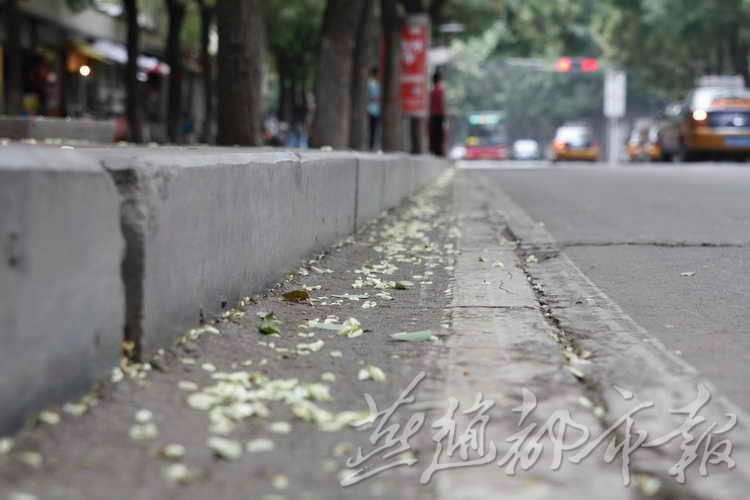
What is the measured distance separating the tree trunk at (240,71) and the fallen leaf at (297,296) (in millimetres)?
7331

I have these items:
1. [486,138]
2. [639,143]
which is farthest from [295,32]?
[486,138]

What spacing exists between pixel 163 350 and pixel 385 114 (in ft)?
66.6

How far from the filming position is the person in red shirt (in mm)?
25486

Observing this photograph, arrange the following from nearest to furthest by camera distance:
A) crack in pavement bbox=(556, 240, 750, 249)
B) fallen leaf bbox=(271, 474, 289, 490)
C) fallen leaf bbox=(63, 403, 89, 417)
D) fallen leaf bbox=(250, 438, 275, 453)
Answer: fallen leaf bbox=(271, 474, 289, 490)
fallen leaf bbox=(250, 438, 275, 453)
fallen leaf bbox=(63, 403, 89, 417)
crack in pavement bbox=(556, 240, 750, 249)

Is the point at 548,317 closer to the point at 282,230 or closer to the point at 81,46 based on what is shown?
the point at 282,230

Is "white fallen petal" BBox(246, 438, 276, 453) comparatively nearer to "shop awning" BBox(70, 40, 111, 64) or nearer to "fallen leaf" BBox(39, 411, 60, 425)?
"fallen leaf" BBox(39, 411, 60, 425)

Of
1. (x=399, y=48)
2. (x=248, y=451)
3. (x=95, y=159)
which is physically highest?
(x=399, y=48)

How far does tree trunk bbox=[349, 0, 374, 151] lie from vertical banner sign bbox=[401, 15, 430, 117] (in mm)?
5054

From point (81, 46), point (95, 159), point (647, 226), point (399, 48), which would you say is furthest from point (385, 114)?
point (95, 159)

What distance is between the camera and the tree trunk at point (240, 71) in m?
12.8

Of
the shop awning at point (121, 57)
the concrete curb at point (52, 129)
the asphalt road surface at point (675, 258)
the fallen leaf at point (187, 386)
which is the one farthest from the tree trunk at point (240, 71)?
the shop awning at point (121, 57)

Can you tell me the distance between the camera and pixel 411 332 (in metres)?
5.06

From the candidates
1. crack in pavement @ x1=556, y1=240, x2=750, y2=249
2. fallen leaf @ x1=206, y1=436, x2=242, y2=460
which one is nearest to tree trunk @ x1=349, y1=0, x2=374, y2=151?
crack in pavement @ x1=556, y1=240, x2=750, y2=249

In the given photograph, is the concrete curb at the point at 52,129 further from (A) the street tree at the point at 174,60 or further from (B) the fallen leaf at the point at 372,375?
(A) the street tree at the point at 174,60
